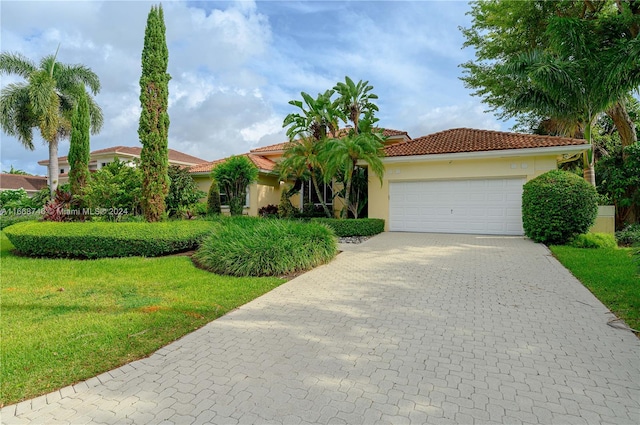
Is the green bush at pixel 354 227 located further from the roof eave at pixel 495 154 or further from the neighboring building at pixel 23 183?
the neighboring building at pixel 23 183

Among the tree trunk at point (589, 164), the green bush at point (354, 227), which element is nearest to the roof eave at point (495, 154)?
the tree trunk at point (589, 164)

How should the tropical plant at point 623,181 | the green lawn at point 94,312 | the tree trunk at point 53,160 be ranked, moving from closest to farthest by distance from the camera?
the green lawn at point 94,312, the tropical plant at point 623,181, the tree trunk at point 53,160

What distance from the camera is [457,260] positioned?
8867 mm

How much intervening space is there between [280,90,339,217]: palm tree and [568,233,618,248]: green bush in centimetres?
988

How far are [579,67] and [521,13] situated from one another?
5419mm

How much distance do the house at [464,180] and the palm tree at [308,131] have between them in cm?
307

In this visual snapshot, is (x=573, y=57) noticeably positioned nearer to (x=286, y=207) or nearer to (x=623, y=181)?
(x=623, y=181)

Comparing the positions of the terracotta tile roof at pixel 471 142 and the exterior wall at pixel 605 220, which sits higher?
the terracotta tile roof at pixel 471 142

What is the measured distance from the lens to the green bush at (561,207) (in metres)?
10.4

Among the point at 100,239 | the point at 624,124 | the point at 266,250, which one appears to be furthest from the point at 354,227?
the point at 624,124

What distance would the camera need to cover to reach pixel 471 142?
1487cm

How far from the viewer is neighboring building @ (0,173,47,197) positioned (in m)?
34.4

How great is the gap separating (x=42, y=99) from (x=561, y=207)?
30266 mm

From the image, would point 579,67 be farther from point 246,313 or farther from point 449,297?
point 246,313
